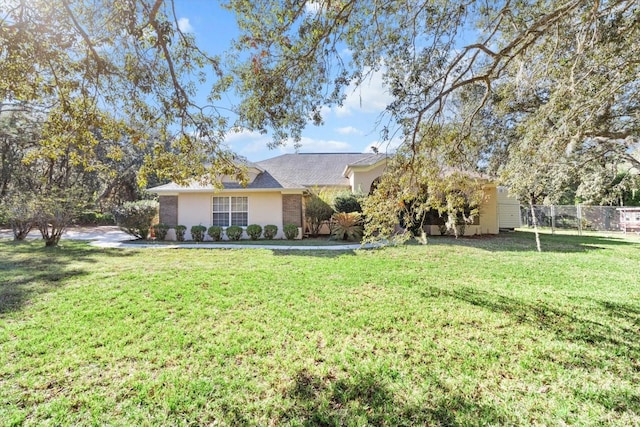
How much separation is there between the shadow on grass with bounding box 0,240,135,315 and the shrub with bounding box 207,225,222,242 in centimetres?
464

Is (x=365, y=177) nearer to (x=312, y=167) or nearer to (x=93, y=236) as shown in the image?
(x=312, y=167)

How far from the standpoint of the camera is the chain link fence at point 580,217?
23.6 metres

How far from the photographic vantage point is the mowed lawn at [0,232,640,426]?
3121 millimetres

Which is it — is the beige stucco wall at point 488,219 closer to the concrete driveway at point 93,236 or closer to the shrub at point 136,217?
the shrub at point 136,217

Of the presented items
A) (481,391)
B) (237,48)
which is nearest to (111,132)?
(237,48)

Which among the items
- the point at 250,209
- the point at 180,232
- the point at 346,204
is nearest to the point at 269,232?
the point at 250,209

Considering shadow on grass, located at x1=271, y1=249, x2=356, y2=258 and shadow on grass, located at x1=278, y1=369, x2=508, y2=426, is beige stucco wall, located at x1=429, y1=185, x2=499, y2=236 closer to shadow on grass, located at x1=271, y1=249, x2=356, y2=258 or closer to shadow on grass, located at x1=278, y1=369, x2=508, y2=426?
shadow on grass, located at x1=271, y1=249, x2=356, y2=258

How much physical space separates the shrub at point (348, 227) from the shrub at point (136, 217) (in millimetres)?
9737

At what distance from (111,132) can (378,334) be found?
5687 mm

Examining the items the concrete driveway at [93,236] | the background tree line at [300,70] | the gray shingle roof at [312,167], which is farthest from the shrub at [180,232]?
the background tree line at [300,70]

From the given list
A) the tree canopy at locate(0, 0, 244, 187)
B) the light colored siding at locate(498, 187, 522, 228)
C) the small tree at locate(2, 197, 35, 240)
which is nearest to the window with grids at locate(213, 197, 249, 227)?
the small tree at locate(2, 197, 35, 240)

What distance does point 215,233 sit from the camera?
1650 cm

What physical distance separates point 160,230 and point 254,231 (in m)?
5.00

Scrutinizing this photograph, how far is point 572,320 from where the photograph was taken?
536 centimetres
